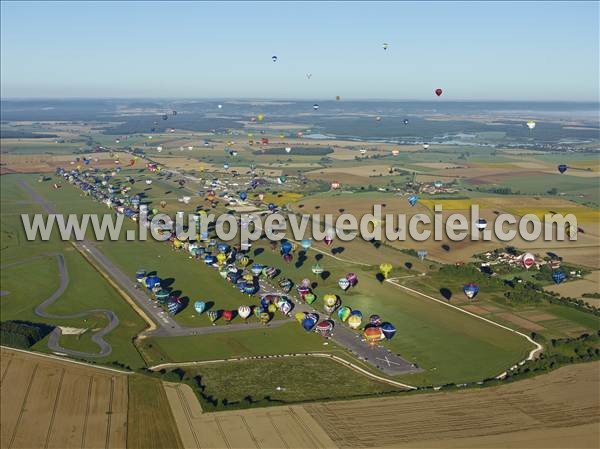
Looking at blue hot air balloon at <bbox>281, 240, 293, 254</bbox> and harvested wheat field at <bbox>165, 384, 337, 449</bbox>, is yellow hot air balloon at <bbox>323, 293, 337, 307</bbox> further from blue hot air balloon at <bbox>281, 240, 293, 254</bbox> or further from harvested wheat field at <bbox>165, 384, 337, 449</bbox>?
harvested wheat field at <bbox>165, 384, 337, 449</bbox>

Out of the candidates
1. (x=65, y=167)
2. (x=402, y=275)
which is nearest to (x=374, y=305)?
(x=402, y=275)

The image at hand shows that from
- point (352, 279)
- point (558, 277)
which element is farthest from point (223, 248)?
point (558, 277)

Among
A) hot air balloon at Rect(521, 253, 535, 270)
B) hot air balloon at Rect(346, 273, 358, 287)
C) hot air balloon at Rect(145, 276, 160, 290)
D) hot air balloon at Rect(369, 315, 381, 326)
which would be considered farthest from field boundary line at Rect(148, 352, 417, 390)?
hot air balloon at Rect(521, 253, 535, 270)

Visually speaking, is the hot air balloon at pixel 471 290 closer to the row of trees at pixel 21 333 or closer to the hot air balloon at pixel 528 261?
the hot air balloon at pixel 528 261

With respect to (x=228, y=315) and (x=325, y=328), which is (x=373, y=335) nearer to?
(x=325, y=328)

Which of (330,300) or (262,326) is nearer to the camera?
(262,326)

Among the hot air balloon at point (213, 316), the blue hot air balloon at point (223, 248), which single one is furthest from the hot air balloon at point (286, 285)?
the blue hot air balloon at point (223, 248)
